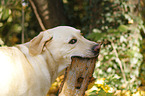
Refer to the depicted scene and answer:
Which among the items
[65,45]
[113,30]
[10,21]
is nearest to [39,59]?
[65,45]

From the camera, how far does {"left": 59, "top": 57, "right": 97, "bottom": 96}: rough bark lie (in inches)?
75.4

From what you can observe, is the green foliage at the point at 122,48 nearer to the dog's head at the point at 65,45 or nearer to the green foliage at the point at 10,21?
the dog's head at the point at 65,45

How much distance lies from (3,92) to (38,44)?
618 mm

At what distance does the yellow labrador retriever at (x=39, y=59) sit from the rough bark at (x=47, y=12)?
80.8 inches

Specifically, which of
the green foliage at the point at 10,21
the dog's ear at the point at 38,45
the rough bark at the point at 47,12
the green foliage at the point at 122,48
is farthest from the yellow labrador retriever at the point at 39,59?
the rough bark at the point at 47,12

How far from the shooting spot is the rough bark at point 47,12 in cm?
388

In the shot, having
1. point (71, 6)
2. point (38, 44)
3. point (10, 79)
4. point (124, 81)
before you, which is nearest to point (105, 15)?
point (124, 81)

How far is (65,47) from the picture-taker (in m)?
1.98

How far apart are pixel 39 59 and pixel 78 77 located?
485mm

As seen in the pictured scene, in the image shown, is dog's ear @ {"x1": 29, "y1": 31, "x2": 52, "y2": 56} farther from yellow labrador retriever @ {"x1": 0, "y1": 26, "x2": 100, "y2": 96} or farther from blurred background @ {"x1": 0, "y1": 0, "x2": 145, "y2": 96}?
blurred background @ {"x1": 0, "y1": 0, "x2": 145, "y2": 96}

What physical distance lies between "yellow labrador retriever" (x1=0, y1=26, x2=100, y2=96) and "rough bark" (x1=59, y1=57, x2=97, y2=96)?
9cm

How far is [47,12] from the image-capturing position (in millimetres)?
3951

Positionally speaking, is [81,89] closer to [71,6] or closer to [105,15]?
[105,15]

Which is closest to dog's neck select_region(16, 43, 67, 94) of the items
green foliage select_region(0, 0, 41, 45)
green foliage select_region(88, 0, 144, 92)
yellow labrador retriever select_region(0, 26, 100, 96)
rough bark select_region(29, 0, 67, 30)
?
yellow labrador retriever select_region(0, 26, 100, 96)
